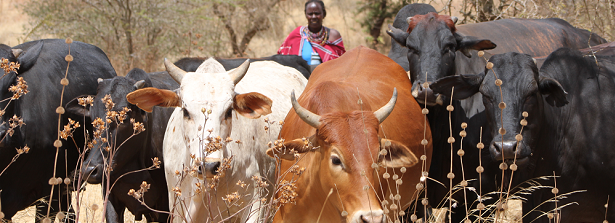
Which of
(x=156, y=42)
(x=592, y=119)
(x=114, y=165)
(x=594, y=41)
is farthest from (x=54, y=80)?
(x=156, y=42)

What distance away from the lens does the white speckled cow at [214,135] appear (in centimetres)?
359

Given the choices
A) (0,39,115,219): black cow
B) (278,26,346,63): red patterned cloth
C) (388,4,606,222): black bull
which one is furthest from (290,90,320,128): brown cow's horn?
(278,26,346,63): red patterned cloth

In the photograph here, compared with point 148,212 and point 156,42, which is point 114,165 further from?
point 156,42

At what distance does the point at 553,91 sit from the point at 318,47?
141 inches

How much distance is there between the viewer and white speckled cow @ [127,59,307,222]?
3.59 meters

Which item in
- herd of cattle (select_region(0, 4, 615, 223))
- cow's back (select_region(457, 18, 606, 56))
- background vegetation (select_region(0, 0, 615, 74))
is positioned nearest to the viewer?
herd of cattle (select_region(0, 4, 615, 223))

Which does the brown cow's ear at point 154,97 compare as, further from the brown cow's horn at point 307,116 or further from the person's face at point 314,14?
the person's face at point 314,14

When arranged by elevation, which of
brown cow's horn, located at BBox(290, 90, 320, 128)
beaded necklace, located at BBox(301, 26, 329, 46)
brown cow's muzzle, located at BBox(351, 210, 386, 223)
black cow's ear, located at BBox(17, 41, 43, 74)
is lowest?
brown cow's muzzle, located at BBox(351, 210, 386, 223)

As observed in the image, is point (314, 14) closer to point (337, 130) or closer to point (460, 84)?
point (460, 84)

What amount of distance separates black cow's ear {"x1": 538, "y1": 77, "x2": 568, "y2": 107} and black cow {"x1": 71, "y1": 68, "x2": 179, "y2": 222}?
3.09 m

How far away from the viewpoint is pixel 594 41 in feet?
22.5

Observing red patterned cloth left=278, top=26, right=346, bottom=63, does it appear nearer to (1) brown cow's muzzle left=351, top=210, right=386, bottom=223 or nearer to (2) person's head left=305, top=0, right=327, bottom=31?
(2) person's head left=305, top=0, right=327, bottom=31

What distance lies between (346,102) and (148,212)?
7.02 feet

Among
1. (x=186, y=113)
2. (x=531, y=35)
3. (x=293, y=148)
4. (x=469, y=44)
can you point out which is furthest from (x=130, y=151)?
(x=531, y=35)
